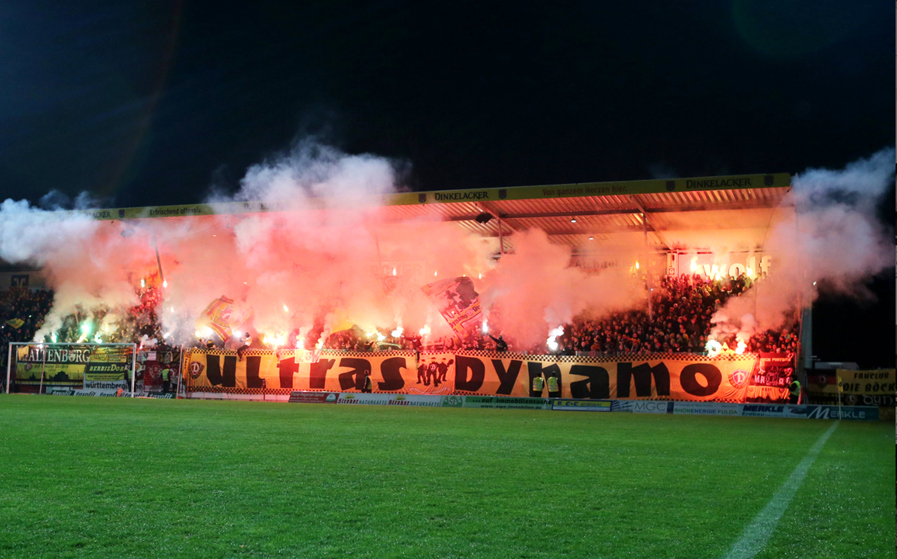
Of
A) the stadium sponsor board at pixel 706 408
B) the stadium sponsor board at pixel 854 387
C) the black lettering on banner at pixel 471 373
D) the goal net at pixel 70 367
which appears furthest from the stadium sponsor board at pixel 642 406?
the goal net at pixel 70 367

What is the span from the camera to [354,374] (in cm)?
2420

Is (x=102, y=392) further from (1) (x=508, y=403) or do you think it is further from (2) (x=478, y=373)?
(1) (x=508, y=403)

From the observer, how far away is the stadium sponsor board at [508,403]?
2064cm

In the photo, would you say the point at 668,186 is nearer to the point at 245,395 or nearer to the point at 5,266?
the point at 245,395

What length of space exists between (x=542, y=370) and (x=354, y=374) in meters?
6.40

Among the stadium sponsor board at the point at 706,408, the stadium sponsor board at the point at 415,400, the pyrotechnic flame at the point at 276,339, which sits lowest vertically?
the stadium sponsor board at the point at 415,400

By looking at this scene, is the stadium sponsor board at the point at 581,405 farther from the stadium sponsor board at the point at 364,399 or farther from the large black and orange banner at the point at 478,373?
the stadium sponsor board at the point at 364,399

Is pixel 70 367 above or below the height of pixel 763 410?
above

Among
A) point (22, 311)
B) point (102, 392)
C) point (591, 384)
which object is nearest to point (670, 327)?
point (591, 384)

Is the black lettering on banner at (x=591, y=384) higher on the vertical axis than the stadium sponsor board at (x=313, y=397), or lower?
higher

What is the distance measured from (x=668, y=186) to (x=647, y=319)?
4.40 meters

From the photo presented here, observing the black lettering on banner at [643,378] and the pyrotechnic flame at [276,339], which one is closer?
the black lettering on banner at [643,378]

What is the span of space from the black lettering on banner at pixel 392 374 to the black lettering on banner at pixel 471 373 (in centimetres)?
196

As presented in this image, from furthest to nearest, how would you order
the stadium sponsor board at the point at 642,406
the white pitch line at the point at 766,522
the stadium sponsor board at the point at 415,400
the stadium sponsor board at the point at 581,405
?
the stadium sponsor board at the point at 415,400 < the stadium sponsor board at the point at 581,405 < the stadium sponsor board at the point at 642,406 < the white pitch line at the point at 766,522
